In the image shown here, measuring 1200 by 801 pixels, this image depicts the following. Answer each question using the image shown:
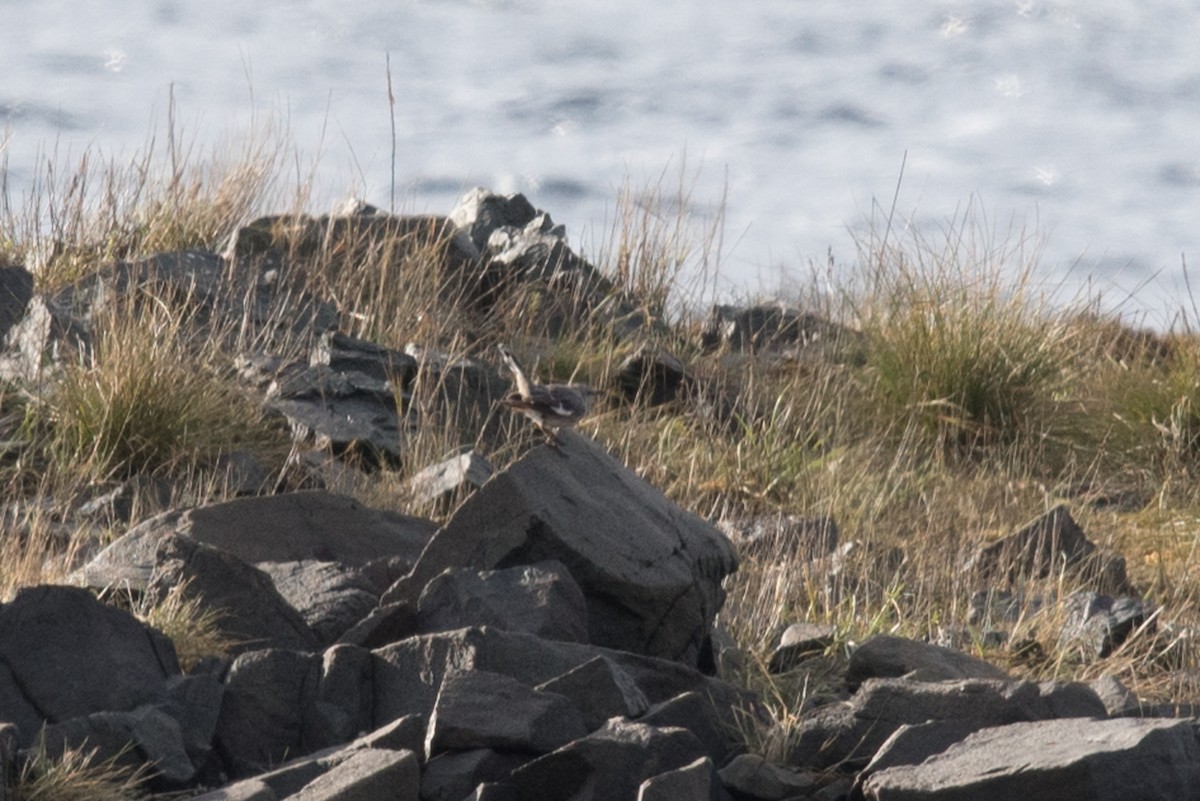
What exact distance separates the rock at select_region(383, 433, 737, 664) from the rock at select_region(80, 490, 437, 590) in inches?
28.1

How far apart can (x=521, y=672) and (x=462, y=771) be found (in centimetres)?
51

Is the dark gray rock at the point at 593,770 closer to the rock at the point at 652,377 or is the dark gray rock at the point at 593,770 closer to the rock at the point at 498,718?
the rock at the point at 498,718

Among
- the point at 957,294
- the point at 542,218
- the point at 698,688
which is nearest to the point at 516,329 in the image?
the point at 542,218

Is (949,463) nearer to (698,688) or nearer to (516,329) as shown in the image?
(516,329)

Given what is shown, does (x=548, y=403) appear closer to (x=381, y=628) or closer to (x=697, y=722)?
(x=381, y=628)

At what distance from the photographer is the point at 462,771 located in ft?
12.1

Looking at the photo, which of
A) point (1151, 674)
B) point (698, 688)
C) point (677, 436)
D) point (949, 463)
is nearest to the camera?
point (698, 688)

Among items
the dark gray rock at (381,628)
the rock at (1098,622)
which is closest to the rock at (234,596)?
the dark gray rock at (381,628)

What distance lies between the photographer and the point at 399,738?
375 cm

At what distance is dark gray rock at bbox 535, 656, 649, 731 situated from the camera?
3.97m

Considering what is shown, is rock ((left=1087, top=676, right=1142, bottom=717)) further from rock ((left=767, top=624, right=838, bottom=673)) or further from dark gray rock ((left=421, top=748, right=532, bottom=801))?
dark gray rock ((left=421, top=748, right=532, bottom=801))

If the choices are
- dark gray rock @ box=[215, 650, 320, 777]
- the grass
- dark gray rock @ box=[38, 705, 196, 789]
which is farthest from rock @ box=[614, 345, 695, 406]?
dark gray rock @ box=[38, 705, 196, 789]

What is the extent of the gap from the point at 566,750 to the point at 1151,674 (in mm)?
3132

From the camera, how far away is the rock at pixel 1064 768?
138 inches
